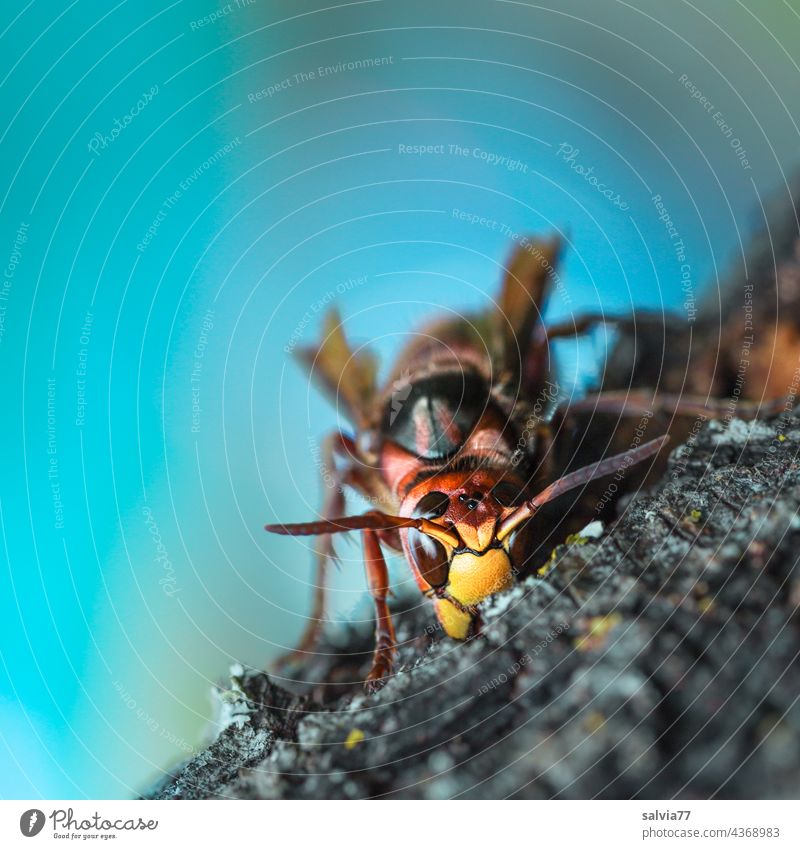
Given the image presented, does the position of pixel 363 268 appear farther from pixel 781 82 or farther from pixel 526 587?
pixel 781 82

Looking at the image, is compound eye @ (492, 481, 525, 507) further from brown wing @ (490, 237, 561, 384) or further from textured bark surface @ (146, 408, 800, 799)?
brown wing @ (490, 237, 561, 384)

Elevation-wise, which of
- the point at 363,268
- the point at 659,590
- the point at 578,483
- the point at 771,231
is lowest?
the point at 659,590

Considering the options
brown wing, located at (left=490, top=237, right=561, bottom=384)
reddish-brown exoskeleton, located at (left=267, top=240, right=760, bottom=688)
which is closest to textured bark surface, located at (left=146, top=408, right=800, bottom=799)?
reddish-brown exoskeleton, located at (left=267, top=240, right=760, bottom=688)

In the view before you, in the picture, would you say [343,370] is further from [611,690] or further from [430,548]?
[611,690]

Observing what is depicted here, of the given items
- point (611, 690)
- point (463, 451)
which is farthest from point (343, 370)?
point (611, 690)
